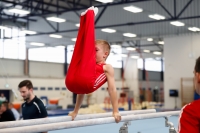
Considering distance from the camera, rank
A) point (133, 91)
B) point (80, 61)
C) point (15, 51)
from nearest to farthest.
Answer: point (80, 61) < point (15, 51) < point (133, 91)

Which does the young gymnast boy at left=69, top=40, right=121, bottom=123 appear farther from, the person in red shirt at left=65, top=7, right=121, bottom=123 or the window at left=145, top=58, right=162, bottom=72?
the window at left=145, top=58, right=162, bottom=72

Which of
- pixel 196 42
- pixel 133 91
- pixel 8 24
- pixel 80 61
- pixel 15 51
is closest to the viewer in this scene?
pixel 80 61

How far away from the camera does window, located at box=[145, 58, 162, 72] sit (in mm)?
38875

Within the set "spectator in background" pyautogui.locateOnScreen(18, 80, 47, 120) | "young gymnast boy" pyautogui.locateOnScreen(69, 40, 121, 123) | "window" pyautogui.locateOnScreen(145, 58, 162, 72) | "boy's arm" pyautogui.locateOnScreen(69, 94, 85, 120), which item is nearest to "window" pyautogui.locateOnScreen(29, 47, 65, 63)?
"window" pyautogui.locateOnScreen(145, 58, 162, 72)

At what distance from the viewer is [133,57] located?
1320 inches

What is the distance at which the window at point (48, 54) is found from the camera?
2622 cm

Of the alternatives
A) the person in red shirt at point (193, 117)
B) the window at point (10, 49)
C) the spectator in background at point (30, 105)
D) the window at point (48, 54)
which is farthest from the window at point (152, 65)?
the person in red shirt at point (193, 117)

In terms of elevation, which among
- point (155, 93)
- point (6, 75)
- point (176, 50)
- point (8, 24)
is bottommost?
point (155, 93)

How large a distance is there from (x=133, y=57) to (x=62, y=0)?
51.7 feet

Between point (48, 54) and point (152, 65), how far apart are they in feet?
54.9

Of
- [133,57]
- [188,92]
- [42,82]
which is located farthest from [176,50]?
[133,57]

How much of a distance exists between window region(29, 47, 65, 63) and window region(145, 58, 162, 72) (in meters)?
13.8

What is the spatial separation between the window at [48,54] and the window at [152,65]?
13.8 m

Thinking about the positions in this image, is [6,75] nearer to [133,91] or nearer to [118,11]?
[118,11]
